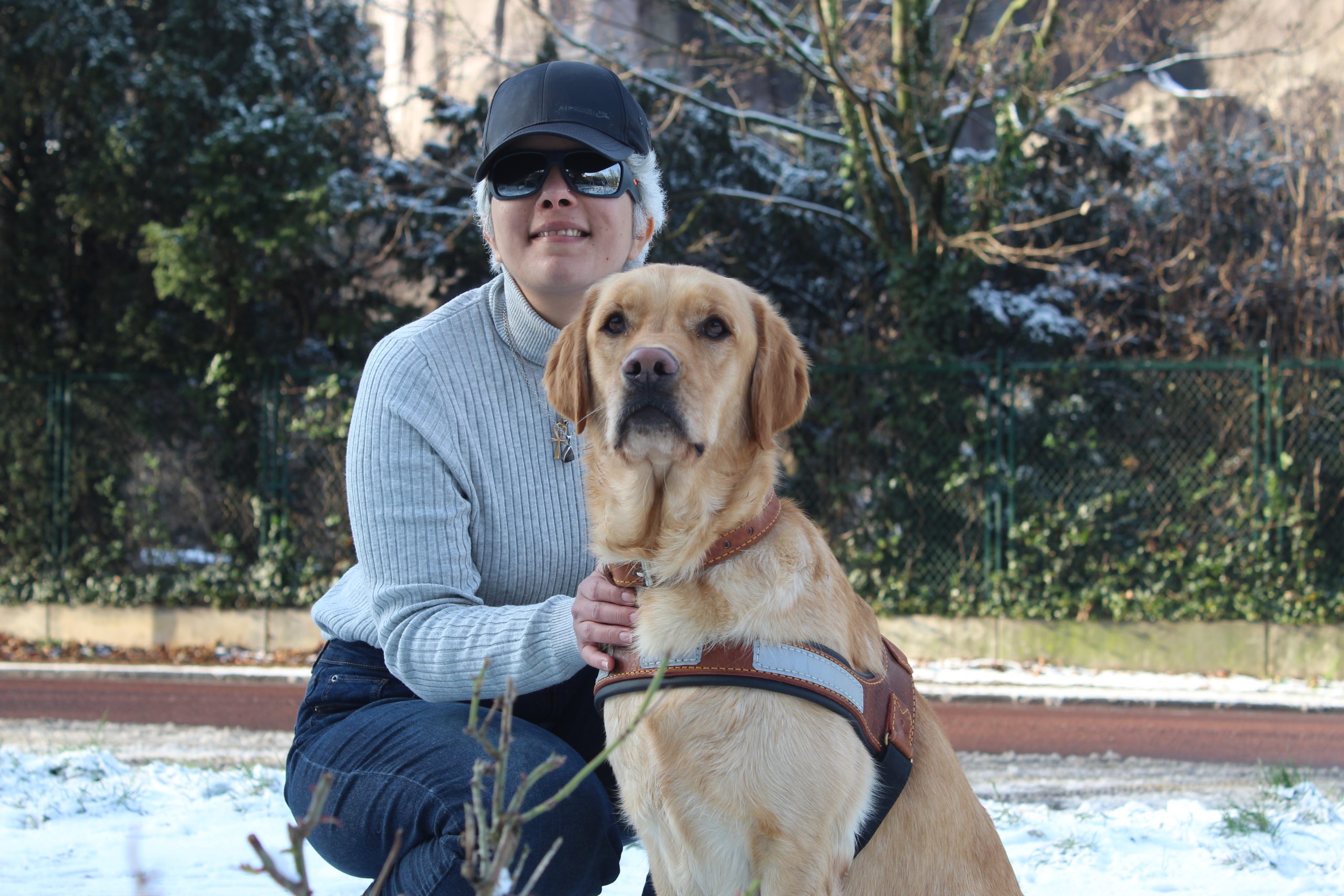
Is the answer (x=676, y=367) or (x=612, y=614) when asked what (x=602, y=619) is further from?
(x=676, y=367)

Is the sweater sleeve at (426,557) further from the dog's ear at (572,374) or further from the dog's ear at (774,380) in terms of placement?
the dog's ear at (774,380)

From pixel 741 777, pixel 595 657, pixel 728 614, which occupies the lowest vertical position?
pixel 741 777

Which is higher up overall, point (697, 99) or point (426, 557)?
point (697, 99)

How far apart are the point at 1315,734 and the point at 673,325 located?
5.96m

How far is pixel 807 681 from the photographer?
1.98 m

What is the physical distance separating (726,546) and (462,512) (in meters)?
0.71

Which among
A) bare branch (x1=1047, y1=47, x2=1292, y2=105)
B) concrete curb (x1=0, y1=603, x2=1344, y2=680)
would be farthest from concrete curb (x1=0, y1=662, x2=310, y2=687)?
bare branch (x1=1047, y1=47, x2=1292, y2=105)

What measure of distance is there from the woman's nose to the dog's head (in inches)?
12.1

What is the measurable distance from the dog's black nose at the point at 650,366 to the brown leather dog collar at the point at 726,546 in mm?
360

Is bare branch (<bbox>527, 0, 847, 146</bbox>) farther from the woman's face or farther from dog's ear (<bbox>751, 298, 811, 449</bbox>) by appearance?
dog's ear (<bbox>751, 298, 811, 449</bbox>)

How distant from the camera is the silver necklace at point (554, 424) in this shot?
8.85ft

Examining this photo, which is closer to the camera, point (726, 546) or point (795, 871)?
point (795, 871)

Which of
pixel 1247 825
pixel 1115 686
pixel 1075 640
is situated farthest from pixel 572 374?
pixel 1075 640

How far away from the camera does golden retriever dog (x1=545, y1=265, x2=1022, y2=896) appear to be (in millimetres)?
1951
